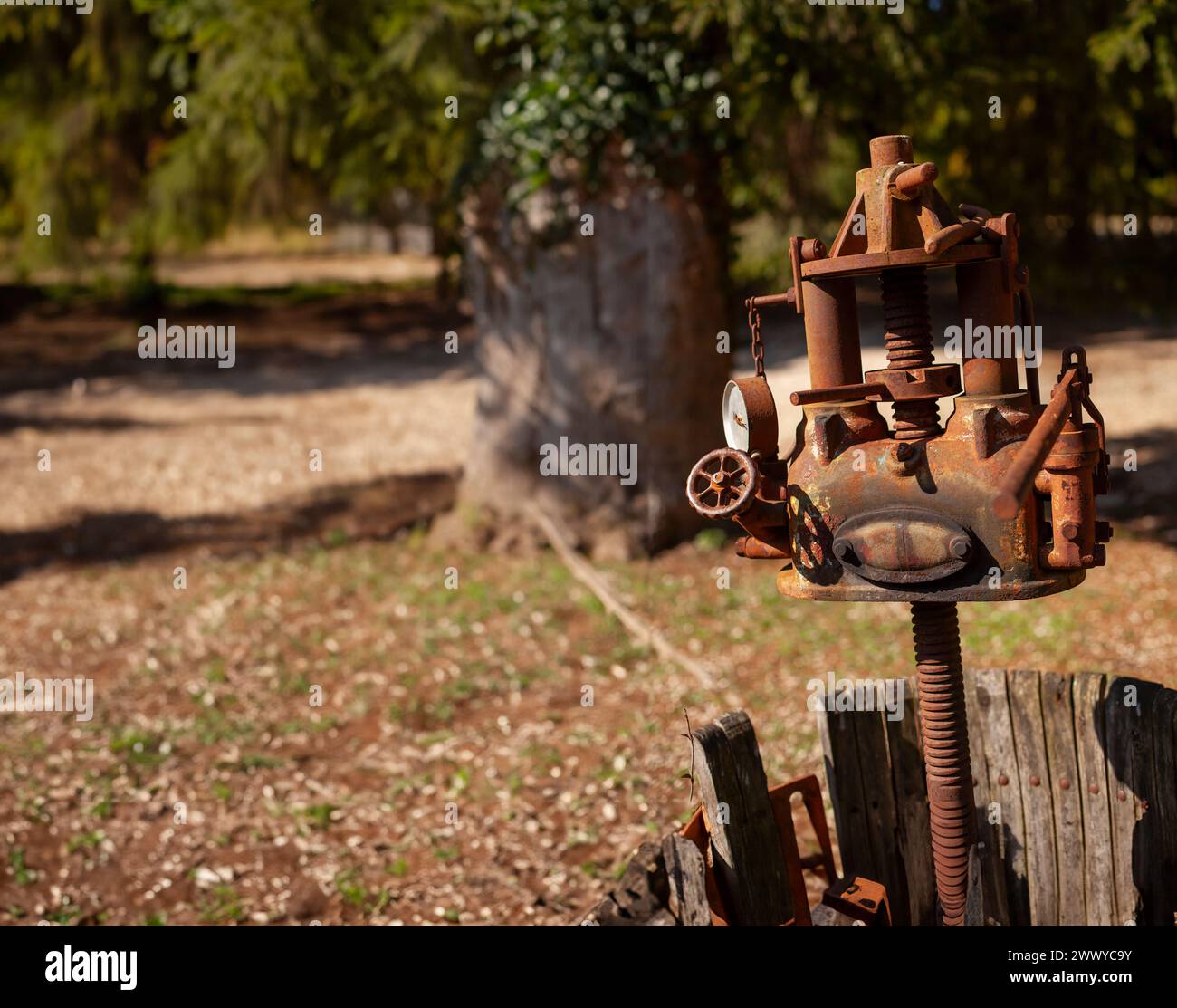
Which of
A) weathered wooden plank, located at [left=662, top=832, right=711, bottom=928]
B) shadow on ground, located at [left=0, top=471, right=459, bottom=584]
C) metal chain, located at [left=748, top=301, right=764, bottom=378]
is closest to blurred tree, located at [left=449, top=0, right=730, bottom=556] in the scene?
shadow on ground, located at [left=0, top=471, right=459, bottom=584]

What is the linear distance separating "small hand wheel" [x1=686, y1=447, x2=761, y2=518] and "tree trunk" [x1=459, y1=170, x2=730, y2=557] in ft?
15.7

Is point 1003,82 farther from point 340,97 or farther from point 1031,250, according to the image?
point 340,97

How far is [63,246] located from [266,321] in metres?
5.57

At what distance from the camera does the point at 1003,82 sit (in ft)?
21.3

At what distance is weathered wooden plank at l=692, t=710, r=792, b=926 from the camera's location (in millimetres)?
3148

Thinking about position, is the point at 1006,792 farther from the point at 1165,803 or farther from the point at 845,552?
the point at 845,552

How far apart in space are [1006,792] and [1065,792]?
16cm

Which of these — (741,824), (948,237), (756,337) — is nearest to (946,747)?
(741,824)

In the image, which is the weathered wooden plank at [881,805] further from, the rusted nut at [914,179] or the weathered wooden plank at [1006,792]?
the rusted nut at [914,179]

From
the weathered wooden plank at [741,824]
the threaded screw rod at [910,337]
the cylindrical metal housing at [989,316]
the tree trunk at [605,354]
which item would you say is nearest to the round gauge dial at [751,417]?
the threaded screw rod at [910,337]

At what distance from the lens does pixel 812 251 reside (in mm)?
2797

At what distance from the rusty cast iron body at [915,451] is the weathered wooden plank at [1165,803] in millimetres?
678

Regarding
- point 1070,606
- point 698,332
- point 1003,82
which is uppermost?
point 1003,82

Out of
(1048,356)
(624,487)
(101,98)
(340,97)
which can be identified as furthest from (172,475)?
(1048,356)
